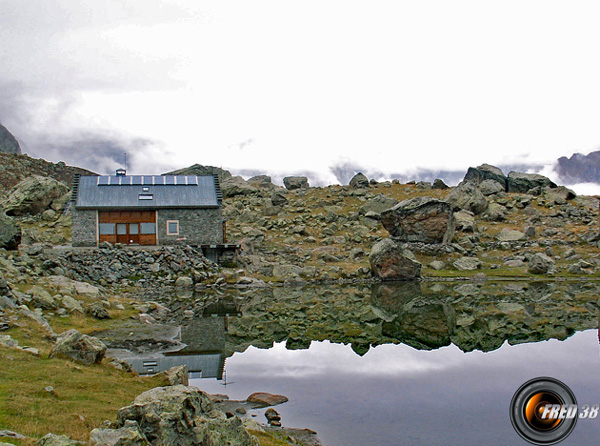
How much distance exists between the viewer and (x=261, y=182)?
115312 millimetres

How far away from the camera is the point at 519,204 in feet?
279

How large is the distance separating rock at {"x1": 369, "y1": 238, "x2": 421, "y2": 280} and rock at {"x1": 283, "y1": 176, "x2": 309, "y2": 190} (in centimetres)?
5258

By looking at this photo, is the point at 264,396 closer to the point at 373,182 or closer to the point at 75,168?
the point at 373,182

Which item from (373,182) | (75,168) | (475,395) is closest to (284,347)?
Result: (475,395)

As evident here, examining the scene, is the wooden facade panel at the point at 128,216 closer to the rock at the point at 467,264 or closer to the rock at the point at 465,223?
the rock at the point at 467,264

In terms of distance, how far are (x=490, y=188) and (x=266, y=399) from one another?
272 feet

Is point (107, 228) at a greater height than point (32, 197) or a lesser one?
lesser

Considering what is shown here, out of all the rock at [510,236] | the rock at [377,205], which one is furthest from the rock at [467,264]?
the rock at [377,205]

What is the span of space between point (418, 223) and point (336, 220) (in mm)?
17577

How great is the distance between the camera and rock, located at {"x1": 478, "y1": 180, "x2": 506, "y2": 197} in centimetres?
9156

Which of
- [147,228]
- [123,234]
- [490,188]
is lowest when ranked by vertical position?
[123,234]

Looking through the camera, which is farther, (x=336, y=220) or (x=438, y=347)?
(x=336, y=220)

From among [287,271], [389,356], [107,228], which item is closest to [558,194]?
[287,271]

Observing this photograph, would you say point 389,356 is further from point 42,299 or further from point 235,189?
point 235,189
